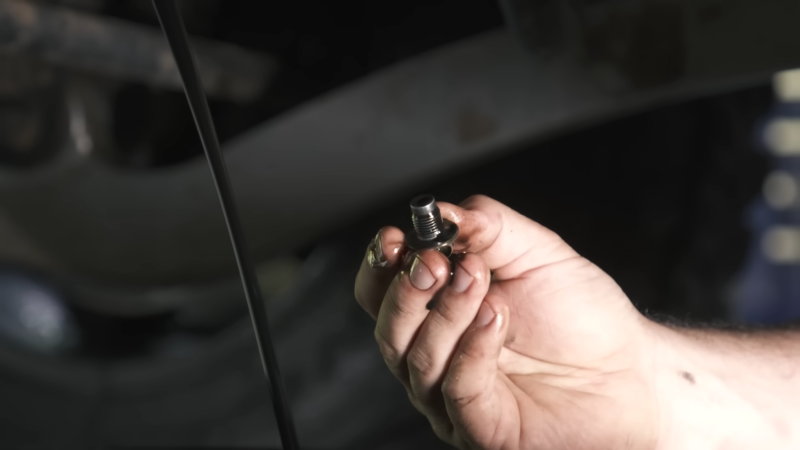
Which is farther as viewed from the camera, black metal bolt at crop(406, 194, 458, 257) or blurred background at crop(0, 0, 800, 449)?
blurred background at crop(0, 0, 800, 449)

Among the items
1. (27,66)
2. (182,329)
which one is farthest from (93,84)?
(182,329)

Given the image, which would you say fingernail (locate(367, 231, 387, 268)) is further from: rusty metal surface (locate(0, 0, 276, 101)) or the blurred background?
rusty metal surface (locate(0, 0, 276, 101))

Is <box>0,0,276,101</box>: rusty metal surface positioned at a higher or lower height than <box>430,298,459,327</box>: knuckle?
higher

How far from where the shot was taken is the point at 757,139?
792 mm

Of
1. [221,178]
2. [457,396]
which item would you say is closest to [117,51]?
[221,178]

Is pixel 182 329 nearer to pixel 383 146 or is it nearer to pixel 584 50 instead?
pixel 383 146

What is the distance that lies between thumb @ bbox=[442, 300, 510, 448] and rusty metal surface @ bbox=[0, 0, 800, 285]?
31cm

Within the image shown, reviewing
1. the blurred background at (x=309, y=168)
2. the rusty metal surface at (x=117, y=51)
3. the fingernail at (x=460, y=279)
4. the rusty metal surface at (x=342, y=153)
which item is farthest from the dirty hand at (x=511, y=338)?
the rusty metal surface at (x=117, y=51)

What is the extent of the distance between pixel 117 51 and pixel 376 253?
565mm

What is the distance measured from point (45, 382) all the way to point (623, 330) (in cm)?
80

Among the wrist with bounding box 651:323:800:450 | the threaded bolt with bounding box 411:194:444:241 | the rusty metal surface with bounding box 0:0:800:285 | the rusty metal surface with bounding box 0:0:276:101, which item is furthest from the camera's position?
the rusty metal surface with bounding box 0:0:276:101

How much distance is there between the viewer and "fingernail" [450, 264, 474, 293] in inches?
10.7

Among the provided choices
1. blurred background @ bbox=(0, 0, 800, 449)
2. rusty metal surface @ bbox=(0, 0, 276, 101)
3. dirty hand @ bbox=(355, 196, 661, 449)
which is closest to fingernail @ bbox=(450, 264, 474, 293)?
dirty hand @ bbox=(355, 196, 661, 449)

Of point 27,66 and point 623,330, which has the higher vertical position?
point 27,66
